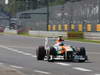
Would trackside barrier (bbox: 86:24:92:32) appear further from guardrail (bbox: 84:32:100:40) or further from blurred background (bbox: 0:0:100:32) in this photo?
guardrail (bbox: 84:32:100:40)

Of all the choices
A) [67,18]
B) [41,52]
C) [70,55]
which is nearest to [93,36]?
[67,18]

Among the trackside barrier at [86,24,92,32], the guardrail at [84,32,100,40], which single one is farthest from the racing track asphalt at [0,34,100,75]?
the trackside barrier at [86,24,92,32]

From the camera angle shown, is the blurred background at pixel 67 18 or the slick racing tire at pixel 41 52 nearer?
the slick racing tire at pixel 41 52

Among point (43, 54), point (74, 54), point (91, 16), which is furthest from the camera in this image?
point (91, 16)

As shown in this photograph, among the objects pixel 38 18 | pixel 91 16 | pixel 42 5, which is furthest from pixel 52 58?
pixel 42 5

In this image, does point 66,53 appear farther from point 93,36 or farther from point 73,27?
point 73,27

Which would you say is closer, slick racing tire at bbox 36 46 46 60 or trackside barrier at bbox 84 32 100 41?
slick racing tire at bbox 36 46 46 60

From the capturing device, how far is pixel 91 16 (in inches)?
2096

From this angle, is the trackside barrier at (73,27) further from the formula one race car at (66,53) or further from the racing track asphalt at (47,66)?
the formula one race car at (66,53)

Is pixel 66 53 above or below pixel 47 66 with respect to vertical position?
above

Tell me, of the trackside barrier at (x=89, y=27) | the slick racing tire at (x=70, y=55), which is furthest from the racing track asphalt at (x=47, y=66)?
the trackside barrier at (x=89, y=27)

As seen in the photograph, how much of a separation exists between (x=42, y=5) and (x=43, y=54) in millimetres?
68812

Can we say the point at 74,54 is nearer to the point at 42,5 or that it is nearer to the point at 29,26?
the point at 29,26

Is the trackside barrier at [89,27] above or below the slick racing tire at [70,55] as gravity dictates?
below
